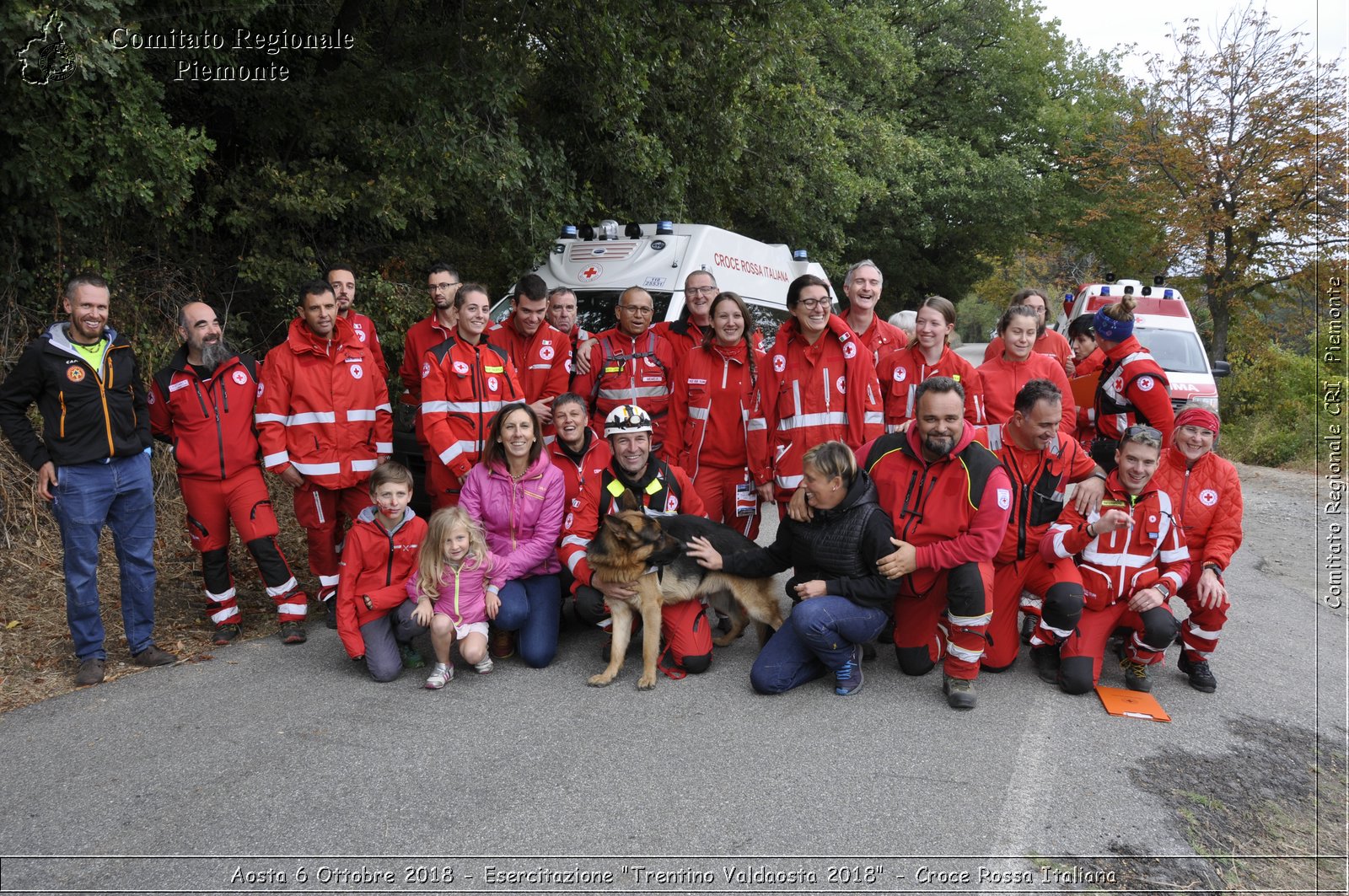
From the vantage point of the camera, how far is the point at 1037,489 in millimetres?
4750

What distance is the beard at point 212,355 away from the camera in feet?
17.0

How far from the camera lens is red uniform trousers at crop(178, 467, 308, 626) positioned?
5180 millimetres

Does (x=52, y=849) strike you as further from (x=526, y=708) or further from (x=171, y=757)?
(x=526, y=708)

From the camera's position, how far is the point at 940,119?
78.5 ft

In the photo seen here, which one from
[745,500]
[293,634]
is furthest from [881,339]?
[293,634]

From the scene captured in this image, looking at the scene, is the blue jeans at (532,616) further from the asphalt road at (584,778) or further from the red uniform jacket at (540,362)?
the red uniform jacket at (540,362)

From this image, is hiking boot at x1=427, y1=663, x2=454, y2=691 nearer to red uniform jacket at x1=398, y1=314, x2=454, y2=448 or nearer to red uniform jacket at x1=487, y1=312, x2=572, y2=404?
red uniform jacket at x1=398, y1=314, x2=454, y2=448

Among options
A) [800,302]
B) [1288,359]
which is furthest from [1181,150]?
[800,302]

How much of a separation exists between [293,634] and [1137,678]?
16.0 feet

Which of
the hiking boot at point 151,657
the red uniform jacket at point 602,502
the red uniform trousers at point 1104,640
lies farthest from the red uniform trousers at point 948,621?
the hiking boot at point 151,657

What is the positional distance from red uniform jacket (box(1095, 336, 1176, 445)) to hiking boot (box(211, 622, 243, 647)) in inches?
229

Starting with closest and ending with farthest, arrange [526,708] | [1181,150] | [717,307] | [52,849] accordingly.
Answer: [52,849]
[526,708]
[717,307]
[1181,150]

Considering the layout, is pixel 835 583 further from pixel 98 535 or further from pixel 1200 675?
pixel 98 535

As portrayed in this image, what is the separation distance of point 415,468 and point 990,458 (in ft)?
14.2
